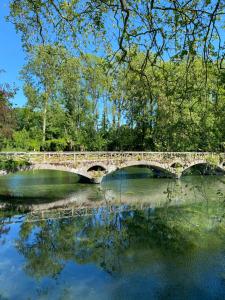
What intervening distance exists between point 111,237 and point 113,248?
118 cm

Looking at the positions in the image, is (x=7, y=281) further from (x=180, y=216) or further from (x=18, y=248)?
(x=180, y=216)

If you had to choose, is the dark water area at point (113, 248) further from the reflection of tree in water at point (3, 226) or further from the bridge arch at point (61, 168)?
the bridge arch at point (61, 168)

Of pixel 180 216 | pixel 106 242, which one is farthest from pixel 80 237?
pixel 180 216

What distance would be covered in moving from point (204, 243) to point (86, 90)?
2849cm

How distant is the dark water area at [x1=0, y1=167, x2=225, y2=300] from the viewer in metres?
7.89

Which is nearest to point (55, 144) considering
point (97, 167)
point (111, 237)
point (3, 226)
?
point (97, 167)

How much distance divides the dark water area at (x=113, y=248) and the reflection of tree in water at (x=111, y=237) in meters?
0.03

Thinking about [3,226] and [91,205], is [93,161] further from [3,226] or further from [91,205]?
[3,226]

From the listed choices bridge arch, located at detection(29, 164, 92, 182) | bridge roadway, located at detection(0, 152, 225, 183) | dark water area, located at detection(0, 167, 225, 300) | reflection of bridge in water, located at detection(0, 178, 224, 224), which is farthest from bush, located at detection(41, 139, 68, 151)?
dark water area, located at detection(0, 167, 225, 300)

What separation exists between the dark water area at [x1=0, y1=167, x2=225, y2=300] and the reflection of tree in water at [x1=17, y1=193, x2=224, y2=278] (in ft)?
0.09

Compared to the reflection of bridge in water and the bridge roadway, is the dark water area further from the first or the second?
the bridge roadway

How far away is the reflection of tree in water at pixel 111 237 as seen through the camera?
31.6ft

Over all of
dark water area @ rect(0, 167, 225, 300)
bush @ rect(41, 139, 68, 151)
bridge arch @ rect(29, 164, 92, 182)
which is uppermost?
bush @ rect(41, 139, 68, 151)

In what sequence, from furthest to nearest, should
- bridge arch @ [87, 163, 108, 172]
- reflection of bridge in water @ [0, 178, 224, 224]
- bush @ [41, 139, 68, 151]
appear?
bush @ [41, 139, 68, 151], bridge arch @ [87, 163, 108, 172], reflection of bridge in water @ [0, 178, 224, 224]
